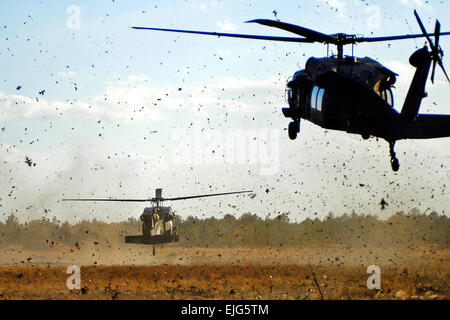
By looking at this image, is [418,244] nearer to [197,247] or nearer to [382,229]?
[382,229]

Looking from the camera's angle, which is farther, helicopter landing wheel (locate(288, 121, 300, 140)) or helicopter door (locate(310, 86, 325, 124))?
helicopter landing wheel (locate(288, 121, 300, 140))

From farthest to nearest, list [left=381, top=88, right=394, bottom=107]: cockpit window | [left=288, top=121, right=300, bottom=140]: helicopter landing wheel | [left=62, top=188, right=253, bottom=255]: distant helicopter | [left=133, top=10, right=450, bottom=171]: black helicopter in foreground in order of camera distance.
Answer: [left=62, top=188, right=253, bottom=255]: distant helicopter < [left=288, top=121, right=300, bottom=140]: helicopter landing wheel < [left=381, top=88, right=394, bottom=107]: cockpit window < [left=133, top=10, right=450, bottom=171]: black helicopter in foreground

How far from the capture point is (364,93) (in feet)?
51.1

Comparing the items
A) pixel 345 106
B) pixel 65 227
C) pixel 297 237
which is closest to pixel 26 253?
pixel 65 227

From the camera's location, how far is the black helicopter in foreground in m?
14.9

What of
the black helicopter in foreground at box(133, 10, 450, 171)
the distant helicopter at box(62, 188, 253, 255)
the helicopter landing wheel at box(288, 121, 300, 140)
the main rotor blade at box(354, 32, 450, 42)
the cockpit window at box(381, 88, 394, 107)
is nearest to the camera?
the black helicopter in foreground at box(133, 10, 450, 171)

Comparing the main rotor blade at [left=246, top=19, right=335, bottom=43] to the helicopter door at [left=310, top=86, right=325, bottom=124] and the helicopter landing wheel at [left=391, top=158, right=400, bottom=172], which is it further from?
the helicopter landing wheel at [left=391, top=158, right=400, bottom=172]

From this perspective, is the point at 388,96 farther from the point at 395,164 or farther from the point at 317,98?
the point at 395,164

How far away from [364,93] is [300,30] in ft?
8.93

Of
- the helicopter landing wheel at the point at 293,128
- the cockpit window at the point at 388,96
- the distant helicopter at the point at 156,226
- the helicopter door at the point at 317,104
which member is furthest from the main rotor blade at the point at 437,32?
the distant helicopter at the point at 156,226

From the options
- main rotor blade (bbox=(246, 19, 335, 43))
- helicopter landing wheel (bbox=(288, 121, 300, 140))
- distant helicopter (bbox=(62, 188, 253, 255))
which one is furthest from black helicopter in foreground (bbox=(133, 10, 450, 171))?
distant helicopter (bbox=(62, 188, 253, 255))
